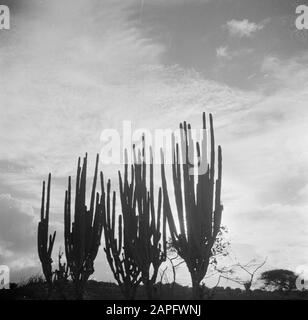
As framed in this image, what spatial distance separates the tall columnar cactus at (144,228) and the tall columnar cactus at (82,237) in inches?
39.7

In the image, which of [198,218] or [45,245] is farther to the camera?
[45,245]

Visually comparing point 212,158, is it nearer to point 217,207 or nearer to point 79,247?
point 217,207

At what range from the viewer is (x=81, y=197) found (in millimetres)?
9977

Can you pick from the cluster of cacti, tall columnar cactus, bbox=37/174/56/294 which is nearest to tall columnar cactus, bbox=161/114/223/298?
the cluster of cacti

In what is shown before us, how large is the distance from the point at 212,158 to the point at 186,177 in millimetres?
658

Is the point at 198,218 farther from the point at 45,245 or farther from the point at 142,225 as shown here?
the point at 45,245

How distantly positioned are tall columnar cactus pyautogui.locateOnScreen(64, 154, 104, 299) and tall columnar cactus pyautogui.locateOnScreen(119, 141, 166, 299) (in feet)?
3.31

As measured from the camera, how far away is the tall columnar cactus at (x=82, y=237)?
9.67 metres

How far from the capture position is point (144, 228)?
8.85 meters

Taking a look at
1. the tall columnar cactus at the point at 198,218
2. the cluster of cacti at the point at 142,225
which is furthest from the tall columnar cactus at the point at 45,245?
the tall columnar cactus at the point at 198,218

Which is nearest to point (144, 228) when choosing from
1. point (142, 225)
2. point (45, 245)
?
point (142, 225)

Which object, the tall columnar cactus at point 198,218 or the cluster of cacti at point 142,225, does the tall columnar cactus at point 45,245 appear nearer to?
the cluster of cacti at point 142,225

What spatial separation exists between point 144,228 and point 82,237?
68.1 inches
